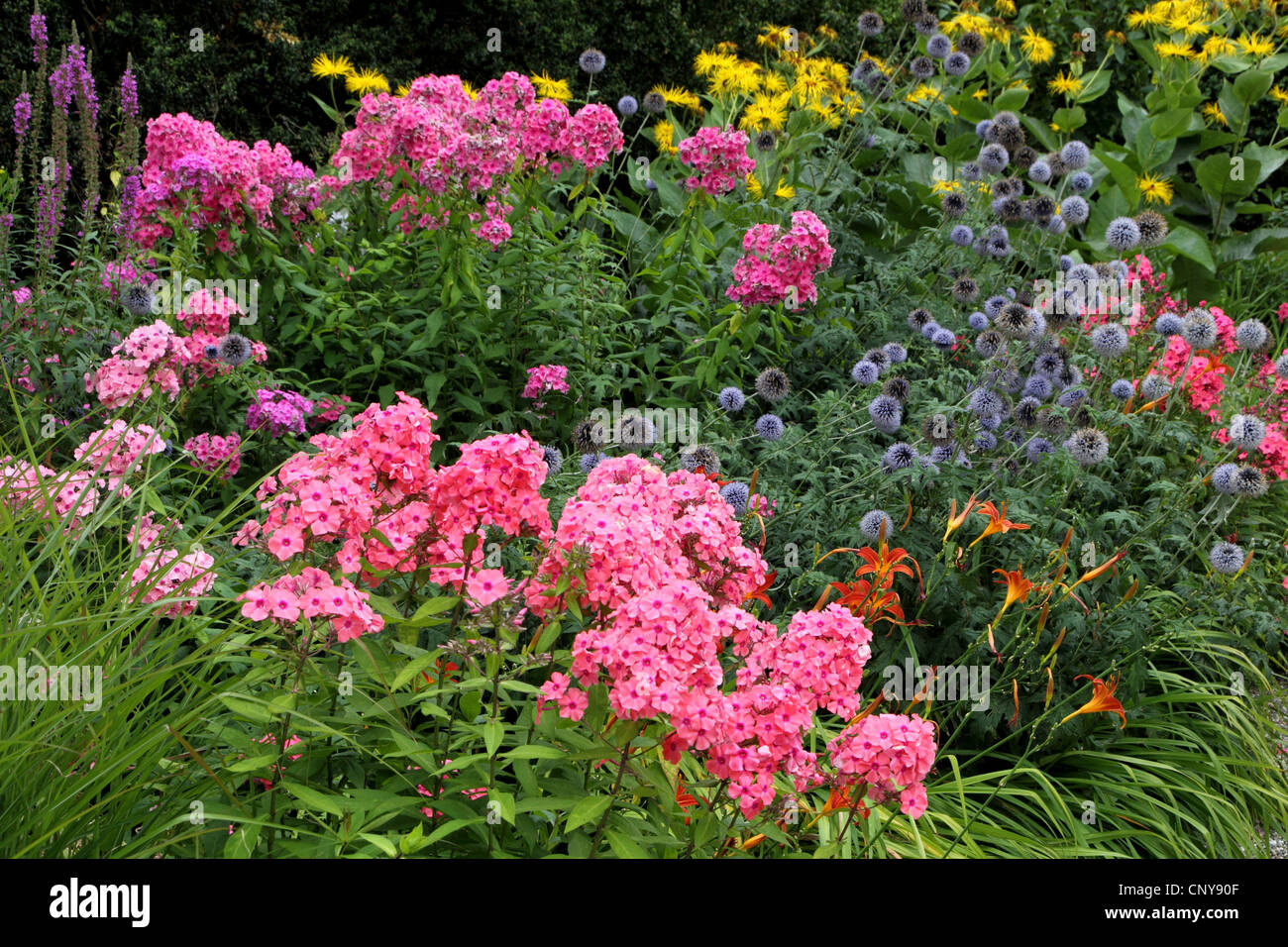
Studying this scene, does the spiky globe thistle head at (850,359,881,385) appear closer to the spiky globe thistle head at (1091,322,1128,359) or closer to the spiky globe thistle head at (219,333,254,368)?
the spiky globe thistle head at (1091,322,1128,359)

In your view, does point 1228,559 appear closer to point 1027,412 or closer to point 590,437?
point 1027,412

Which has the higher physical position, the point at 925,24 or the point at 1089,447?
the point at 925,24

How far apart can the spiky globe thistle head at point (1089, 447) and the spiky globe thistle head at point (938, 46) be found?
327 cm

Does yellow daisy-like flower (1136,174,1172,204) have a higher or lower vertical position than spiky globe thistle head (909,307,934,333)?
higher

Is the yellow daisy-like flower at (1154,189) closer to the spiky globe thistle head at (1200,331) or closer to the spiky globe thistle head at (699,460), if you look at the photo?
the spiky globe thistle head at (1200,331)

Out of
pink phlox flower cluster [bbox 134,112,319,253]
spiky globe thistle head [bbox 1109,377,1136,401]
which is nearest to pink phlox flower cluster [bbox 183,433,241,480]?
pink phlox flower cluster [bbox 134,112,319,253]

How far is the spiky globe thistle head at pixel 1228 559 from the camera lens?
3.96m

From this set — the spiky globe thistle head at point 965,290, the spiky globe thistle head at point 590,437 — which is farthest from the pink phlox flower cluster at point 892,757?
the spiky globe thistle head at point 965,290

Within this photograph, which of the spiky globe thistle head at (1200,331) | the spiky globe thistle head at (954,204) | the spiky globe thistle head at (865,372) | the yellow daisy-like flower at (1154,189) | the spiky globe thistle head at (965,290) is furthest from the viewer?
the yellow daisy-like flower at (1154,189)

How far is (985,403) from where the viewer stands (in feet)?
13.0

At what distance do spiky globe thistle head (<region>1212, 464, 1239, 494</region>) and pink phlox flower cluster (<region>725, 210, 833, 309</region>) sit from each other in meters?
1.65

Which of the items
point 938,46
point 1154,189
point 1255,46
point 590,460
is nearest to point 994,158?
point 938,46

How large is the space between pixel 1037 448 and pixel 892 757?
95.9 inches

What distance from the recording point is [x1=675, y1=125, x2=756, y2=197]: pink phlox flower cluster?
15.7 feet
